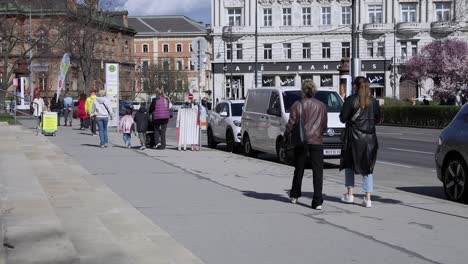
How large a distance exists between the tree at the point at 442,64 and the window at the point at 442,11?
160 inches

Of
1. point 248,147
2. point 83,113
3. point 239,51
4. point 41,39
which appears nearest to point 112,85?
point 83,113

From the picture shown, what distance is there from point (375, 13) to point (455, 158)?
226 feet

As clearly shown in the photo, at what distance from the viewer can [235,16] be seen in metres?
81.1

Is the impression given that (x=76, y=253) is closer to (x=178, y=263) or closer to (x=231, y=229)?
(x=178, y=263)

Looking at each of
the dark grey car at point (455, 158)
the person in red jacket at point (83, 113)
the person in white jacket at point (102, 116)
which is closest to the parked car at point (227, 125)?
the person in white jacket at point (102, 116)

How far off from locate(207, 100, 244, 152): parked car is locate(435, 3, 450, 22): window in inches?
2266

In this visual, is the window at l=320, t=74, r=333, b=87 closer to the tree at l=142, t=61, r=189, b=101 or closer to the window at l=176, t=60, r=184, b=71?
the tree at l=142, t=61, r=189, b=101

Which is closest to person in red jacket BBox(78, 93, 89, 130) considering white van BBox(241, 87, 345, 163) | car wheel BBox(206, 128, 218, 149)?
car wheel BBox(206, 128, 218, 149)

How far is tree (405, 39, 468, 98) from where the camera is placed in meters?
68.4

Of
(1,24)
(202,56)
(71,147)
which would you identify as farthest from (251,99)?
(1,24)

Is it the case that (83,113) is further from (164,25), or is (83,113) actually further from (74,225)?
(164,25)

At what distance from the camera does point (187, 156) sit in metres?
18.5

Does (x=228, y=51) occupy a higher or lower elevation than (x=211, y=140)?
higher

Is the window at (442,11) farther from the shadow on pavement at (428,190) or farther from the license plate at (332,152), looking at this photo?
the shadow on pavement at (428,190)
